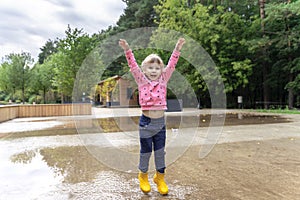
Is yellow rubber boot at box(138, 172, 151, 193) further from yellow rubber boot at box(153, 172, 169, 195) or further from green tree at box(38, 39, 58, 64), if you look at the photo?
green tree at box(38, 39, 58, 64)

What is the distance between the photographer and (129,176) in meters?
2.97

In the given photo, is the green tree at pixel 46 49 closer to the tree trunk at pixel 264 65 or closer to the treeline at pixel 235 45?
the treeline at pixel 235 45

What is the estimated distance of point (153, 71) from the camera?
242 centimetres

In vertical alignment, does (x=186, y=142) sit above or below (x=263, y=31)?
below

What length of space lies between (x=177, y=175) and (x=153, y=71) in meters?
1.33

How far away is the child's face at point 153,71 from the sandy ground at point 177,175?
3.67 feet

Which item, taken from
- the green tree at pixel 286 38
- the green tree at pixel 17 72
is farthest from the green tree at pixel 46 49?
the green tree at pixel 286 38

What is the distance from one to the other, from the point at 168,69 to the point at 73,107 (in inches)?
516

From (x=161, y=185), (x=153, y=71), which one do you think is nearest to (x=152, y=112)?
(x=153, y=71)

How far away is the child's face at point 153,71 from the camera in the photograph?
2.43 metres

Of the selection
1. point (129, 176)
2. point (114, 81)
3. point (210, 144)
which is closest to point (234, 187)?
point (129, 176)

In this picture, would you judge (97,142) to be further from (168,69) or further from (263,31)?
(263,31)

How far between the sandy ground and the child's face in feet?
3.67

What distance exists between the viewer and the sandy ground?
2.37 m
